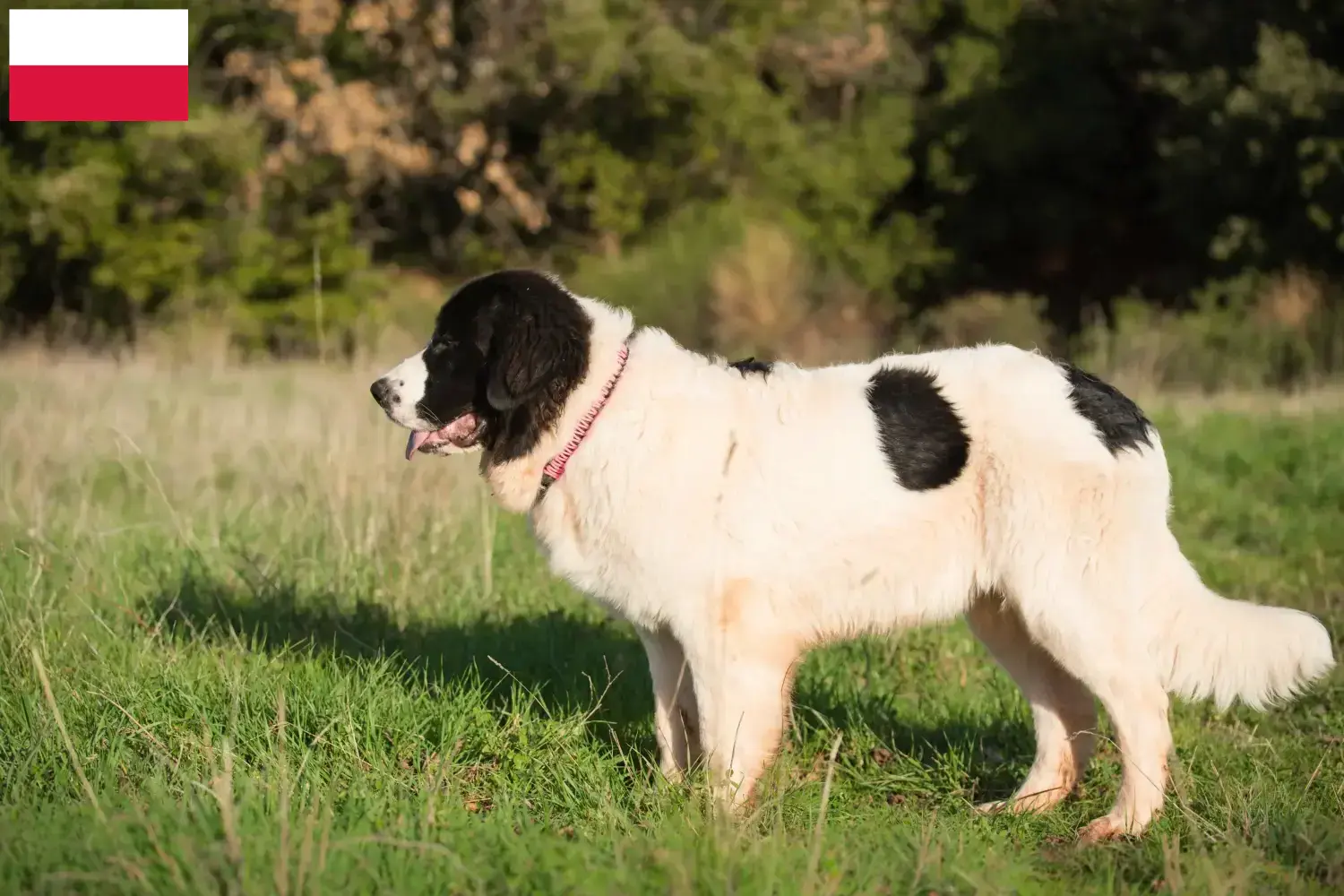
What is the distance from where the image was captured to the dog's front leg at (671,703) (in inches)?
176

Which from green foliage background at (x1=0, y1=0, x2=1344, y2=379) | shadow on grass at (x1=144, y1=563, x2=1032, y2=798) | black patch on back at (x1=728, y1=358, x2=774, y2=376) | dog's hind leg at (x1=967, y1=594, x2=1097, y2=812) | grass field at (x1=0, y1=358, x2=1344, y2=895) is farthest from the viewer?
green foliage background at (x1=0, y1=0, x2=1344, y2=379)

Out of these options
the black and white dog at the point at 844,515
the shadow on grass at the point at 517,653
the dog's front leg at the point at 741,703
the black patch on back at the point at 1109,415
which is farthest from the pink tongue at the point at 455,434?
the black patch on back at the point at 1109,415

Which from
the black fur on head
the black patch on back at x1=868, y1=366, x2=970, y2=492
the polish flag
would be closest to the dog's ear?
the black fur on head

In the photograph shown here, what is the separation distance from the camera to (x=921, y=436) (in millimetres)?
4230

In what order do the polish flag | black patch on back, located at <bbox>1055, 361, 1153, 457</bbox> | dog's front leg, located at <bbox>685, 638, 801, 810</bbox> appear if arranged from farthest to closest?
the polish flag
black patch on back, located at <bbox>1055, 361, 1153, 457</bbox>
dog's front leg, located at <bbox>685, 638, 801, 810</bbox>

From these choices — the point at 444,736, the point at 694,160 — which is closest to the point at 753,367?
the point at 444,736

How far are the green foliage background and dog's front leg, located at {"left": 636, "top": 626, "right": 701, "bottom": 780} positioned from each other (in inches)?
660

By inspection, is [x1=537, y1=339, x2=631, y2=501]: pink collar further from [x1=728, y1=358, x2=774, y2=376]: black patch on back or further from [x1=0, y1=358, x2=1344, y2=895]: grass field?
[x1=0, y1=358, x2=1344, y2=895]: grass field

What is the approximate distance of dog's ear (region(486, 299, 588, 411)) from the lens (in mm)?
4305

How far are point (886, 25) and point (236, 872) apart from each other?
1118 inches

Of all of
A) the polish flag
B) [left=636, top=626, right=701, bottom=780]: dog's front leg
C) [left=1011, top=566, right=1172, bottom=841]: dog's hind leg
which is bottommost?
[left=636, top=626, right=701, bottom=780]: dog's front leg

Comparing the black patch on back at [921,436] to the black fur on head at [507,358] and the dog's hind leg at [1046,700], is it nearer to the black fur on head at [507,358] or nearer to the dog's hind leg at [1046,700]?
the dog's hind leg at [1046,700]

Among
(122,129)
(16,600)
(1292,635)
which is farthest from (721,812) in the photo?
(122,129)

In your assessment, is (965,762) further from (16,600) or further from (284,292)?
(284,292)
